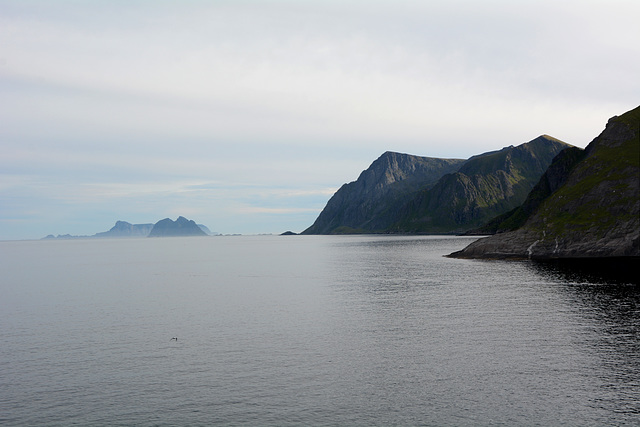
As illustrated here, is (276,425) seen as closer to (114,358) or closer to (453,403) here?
(453,403)

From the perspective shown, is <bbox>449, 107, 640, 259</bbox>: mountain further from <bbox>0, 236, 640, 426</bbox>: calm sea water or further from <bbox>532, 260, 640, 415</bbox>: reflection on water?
<bbox>0, 236, 640, 426</bbox>: calm sea water

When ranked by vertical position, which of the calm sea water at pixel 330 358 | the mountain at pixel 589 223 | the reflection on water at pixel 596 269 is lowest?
the calm sea water at pixel 330 358

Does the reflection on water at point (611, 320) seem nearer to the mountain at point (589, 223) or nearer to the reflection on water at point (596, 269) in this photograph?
the reflection on water at point (596, 269)

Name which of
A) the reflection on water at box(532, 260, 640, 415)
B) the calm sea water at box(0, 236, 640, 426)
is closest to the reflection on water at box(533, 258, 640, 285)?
the reflection on water at box(532, 260, 640, 415)

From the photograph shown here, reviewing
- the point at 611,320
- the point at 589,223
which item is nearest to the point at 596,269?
the point at 589,223

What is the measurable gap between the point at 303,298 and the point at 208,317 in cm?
2499

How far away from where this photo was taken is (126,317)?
255ft

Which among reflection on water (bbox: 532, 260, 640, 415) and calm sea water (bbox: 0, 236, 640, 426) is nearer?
calm sea water (bbox: 0, 236, 640, 426)

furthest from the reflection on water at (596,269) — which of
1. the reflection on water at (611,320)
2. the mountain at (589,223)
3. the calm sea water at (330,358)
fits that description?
the calm sea water at (330,358)

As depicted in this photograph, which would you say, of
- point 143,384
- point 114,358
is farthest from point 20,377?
point 143,384

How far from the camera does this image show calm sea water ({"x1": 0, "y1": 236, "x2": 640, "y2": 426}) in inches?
1476

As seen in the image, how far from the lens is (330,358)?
170 feet

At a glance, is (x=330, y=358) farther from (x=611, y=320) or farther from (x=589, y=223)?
(x=589, y=223)

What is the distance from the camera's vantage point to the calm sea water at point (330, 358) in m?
37.5
